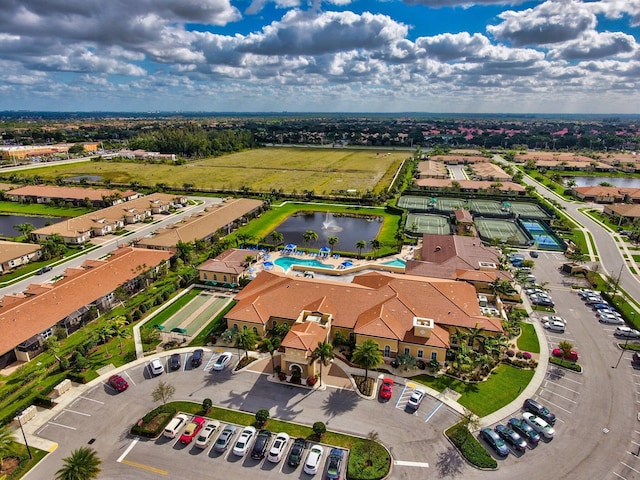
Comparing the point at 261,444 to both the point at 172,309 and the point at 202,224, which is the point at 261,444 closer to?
the point at 172,309

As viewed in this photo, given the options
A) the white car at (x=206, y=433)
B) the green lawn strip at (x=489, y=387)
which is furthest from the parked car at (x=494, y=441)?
the white car at (x=206, y=433)

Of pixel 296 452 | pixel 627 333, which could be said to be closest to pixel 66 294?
pixel 296 452

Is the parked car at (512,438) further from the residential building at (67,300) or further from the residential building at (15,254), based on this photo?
the residential building at (15,254)

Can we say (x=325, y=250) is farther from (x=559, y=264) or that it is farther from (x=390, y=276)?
(x=559, y=264)

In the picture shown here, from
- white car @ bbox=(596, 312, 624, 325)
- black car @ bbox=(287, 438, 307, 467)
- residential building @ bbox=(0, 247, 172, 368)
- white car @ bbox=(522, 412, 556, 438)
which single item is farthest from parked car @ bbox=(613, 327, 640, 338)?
residential building @ bbox=(0, 247, 172, 368)

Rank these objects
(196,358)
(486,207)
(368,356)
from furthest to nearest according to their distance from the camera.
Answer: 1. (486,207)
2. (196,358)
3. (368,356)

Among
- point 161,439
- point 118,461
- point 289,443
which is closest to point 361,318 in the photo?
point 289,443
